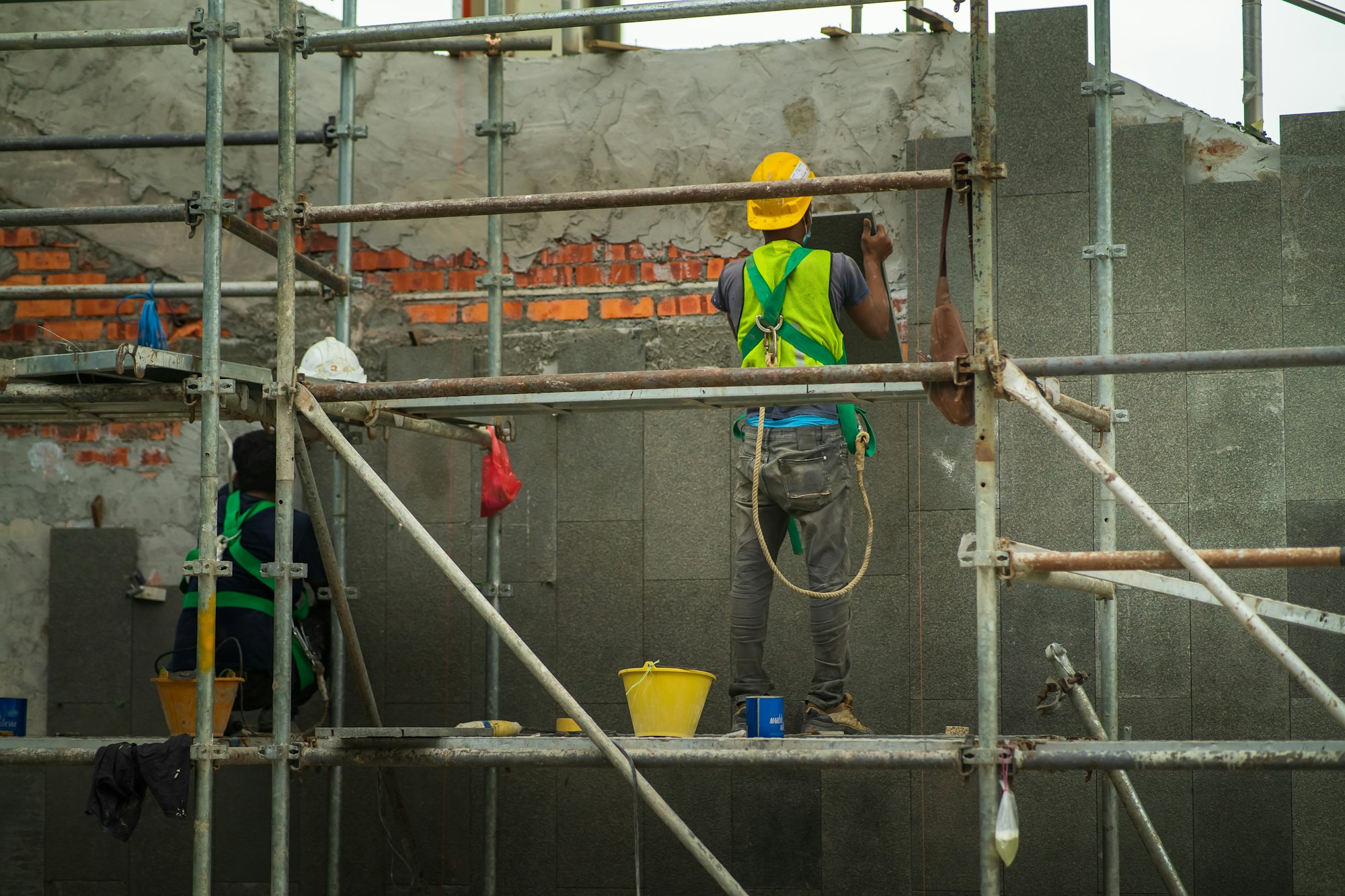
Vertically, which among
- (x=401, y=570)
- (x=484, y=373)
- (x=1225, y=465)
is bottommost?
(x=401, y=570)

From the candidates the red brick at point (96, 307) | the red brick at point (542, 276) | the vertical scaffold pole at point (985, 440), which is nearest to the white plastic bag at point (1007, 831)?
the vertical scaffold pole at point (985, 440)

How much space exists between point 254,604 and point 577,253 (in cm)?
213

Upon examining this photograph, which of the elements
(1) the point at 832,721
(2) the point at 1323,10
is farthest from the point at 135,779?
(2) the point at 1323,10

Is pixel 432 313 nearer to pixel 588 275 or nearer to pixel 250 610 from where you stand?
pixel 588 275

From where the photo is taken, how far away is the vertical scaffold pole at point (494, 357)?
20.0 ft

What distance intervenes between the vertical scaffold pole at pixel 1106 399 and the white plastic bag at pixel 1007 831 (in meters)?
1.14

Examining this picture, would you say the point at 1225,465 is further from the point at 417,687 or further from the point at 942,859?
the point at 417,687

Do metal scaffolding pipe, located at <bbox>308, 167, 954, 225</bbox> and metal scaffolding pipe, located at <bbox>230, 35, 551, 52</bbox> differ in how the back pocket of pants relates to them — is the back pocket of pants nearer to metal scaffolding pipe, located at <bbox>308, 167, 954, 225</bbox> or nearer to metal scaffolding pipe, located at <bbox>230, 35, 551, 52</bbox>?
metal scaffolding pipe, located at <bbox>308, 167, 954, 225</bbox>

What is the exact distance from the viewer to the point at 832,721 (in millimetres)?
5090

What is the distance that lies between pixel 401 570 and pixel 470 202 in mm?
2221

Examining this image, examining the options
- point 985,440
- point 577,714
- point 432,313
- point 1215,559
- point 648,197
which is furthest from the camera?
point 432,313

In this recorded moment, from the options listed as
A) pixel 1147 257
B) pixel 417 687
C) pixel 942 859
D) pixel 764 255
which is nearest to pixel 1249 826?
pixel 942 859

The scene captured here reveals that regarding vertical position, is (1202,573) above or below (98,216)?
below

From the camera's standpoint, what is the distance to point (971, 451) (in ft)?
19.9
